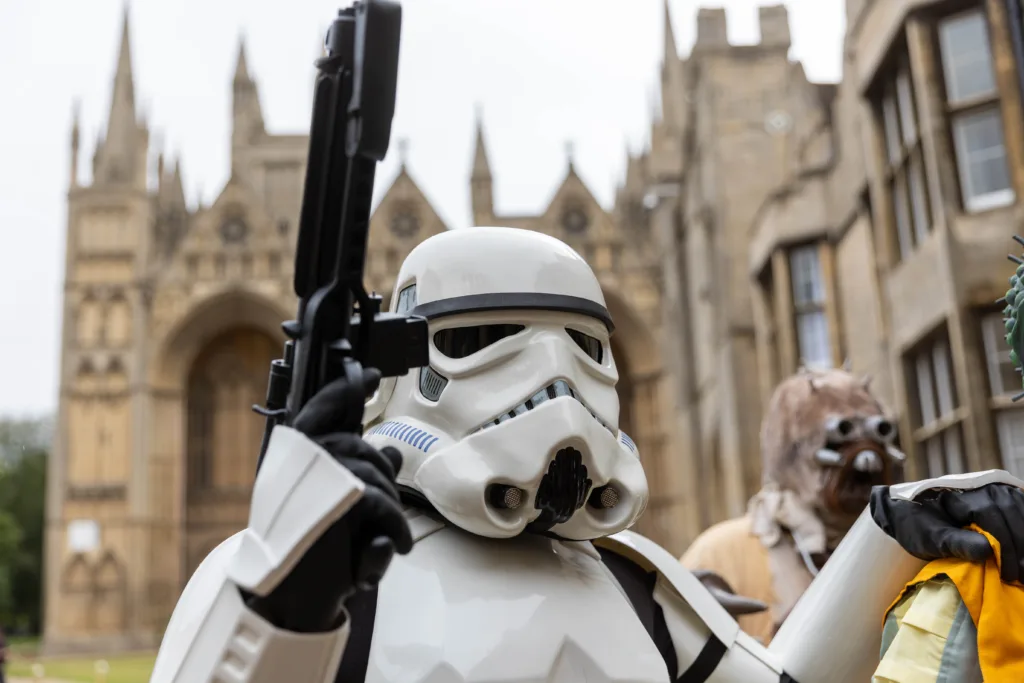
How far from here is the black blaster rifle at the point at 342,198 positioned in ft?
4.92

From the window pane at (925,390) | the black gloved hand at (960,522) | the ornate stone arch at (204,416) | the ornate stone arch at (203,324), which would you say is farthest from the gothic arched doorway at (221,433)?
the black gloved hand at (960,522)

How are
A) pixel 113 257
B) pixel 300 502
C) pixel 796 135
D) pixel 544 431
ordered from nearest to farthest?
pixel 300 502 → pixel 544 431 → pixel 796 135 → pixel 113 257

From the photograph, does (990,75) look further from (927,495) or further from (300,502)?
(300,502)

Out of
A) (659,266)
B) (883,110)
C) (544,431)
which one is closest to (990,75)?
(883,110)

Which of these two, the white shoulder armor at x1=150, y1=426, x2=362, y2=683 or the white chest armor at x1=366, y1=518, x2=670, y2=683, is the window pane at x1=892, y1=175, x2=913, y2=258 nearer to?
the white chest armor at x1=366, y1=518, x2=670, y2=683

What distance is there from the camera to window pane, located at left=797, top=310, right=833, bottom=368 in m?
12.2

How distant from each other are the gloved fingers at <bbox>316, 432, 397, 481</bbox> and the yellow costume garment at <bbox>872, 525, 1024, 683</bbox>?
1143 mm

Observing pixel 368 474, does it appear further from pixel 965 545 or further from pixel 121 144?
pixel 121 144

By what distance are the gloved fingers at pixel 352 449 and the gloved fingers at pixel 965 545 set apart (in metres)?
1.14

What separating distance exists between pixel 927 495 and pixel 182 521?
2538 cm

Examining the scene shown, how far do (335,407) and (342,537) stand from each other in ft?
0.58

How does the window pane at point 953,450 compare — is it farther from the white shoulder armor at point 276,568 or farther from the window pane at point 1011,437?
the white shoulder armor at point 276,568

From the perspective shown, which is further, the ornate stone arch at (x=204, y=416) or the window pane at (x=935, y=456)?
the ornate stone arch at (x=204, y=416)

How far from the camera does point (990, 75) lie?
25.2 feet
